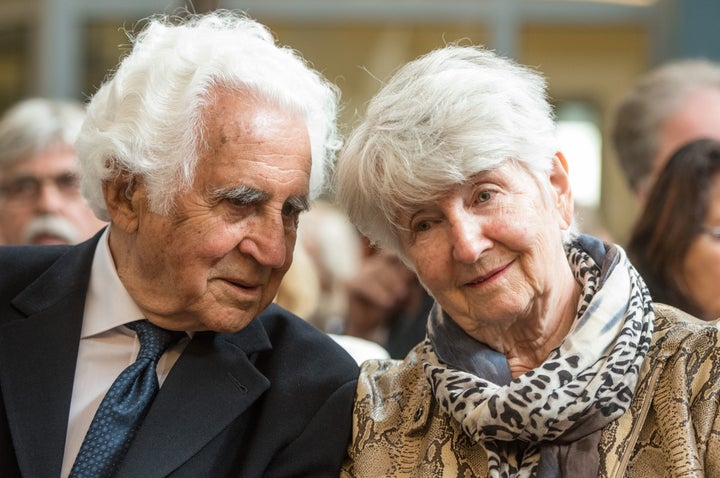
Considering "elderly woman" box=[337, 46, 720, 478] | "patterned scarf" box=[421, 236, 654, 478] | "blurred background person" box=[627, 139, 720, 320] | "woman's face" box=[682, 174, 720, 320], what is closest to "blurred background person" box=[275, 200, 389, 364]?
"blurred background person" box=[627, 139, 720, 320]

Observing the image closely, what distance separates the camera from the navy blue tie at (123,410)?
3.16 metres

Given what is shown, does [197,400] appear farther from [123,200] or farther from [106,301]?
[123,200]

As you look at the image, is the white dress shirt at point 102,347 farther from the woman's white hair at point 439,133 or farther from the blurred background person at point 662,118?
the blurred background person at point 662,118

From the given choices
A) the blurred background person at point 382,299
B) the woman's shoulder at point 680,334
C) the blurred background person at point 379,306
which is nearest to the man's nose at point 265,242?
the woman's shoulder at point 680,334

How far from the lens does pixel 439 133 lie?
303 cm

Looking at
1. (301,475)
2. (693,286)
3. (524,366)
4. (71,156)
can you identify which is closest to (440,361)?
Result: (524,366)

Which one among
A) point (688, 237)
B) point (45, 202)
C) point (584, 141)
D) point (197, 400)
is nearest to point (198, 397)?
point (197, 400)

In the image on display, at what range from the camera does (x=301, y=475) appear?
10.7ft

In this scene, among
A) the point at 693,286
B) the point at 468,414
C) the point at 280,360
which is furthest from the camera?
the point at 693,286

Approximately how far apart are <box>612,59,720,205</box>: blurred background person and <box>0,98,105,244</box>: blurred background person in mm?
2425

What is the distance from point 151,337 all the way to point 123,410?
0.23 m

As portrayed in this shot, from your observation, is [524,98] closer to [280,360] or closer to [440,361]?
[440,361]

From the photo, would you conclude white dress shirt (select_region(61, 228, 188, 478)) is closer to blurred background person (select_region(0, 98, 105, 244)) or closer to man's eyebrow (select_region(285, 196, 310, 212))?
man's eyebrow (select_region(285, 196, 310, 212))

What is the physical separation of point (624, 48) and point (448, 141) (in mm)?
6775
